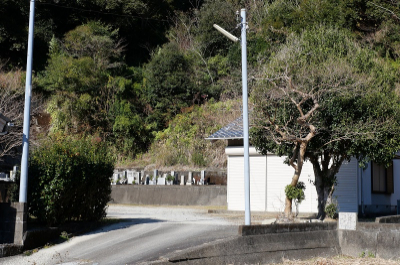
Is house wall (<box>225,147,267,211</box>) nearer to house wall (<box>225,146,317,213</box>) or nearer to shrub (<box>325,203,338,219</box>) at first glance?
house wall (<box>225,146,317,213</box>)

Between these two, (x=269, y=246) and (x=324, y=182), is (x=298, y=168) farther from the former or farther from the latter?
(x=269, y=246)

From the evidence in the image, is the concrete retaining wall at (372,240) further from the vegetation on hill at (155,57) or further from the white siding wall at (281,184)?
the vegetation on hill at (155,57)

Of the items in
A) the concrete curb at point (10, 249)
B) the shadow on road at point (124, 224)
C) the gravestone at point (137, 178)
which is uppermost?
the gravestone at point (137, 178)

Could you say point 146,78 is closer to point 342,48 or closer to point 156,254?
point 342,48

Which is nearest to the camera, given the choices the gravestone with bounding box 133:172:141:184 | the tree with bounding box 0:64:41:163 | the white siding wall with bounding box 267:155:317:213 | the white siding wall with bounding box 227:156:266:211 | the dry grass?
the dry grass

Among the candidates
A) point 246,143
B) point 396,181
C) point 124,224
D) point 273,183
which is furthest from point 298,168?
point 396,181

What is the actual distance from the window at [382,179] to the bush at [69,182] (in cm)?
1301

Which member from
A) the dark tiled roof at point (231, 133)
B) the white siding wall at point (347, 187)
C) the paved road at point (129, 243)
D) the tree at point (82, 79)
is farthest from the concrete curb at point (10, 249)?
the tree at point (82, 79)

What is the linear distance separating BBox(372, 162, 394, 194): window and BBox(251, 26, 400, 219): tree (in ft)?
19.2

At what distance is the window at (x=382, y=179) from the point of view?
23891 mm

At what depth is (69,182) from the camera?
13695 mm

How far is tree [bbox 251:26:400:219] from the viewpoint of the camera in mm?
16641

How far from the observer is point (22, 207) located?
12539mm

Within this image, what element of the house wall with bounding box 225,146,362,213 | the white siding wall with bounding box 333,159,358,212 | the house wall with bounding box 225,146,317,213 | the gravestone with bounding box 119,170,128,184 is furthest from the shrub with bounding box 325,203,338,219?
the gravestone with bounding box 119,170,128,184
